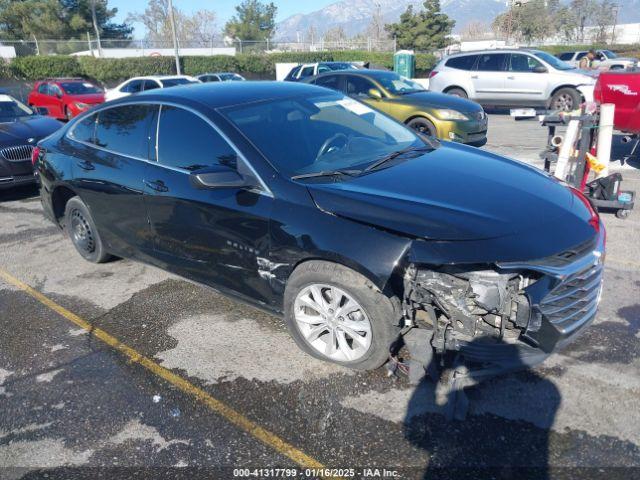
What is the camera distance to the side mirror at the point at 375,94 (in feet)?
33.4

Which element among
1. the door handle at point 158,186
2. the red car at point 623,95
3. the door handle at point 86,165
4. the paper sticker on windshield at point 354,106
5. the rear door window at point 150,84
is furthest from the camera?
the rear door window at point 150,84

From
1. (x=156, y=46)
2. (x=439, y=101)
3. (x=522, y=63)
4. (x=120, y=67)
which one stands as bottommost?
(x=439, y=101)

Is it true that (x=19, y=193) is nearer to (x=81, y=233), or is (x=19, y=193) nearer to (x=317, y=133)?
(x=81, y=233)

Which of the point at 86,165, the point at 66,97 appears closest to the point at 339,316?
the point at 86,165

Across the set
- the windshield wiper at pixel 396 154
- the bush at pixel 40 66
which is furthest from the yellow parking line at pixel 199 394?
the bush at pixel 40 66

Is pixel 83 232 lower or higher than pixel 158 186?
lower

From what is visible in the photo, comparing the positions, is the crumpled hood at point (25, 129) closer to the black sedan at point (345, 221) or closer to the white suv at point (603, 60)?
the black sedan at point (345, 221)

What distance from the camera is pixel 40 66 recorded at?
1156 inches

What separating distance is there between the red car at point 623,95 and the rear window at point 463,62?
7.67m

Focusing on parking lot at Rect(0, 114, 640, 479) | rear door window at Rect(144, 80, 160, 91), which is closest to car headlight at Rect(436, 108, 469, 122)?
parking lot at Rect(0, 114, 640, 479)

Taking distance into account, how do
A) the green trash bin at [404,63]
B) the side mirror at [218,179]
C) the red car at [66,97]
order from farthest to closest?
the green trash bin at [404,63], the red car at [66,97], the side mirror at [218,179]

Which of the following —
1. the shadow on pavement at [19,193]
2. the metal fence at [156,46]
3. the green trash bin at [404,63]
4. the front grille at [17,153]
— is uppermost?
the metal fence at [156,46]

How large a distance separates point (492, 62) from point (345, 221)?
13.4 m

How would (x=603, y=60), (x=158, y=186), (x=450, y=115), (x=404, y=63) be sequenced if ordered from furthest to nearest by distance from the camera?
1. (x=603, y=60)
2. (x=404, y=63)
3. (x=450, y=115)
4. (x=158, y=186)
